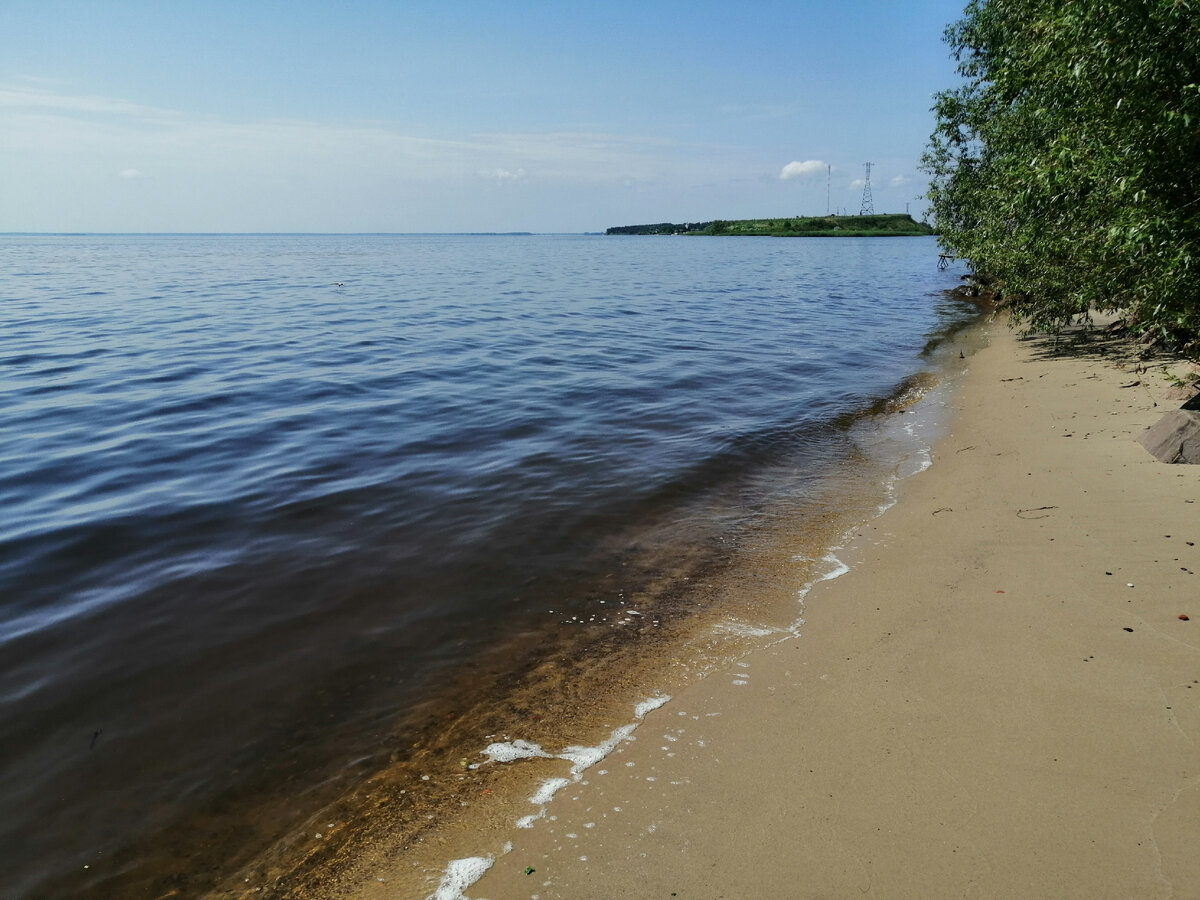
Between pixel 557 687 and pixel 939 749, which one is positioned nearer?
pixel 939 749

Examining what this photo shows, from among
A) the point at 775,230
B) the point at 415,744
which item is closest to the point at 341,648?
the point at 415,744

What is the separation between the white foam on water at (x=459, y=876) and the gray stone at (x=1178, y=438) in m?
9.09

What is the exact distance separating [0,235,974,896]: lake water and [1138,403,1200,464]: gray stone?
411 cm

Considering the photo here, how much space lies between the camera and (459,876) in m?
3.72

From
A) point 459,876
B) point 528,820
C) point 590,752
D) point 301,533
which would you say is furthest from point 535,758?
point 301,533

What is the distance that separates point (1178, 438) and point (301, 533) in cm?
1047

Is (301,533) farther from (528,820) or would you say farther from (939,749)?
(939,749)

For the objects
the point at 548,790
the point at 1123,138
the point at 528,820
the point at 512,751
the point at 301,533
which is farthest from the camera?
the point at 301,533

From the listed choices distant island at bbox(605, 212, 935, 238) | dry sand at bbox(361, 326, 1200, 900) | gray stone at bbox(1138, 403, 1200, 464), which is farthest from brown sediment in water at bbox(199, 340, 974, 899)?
distant island at bbox(605, 212, 935, 238)

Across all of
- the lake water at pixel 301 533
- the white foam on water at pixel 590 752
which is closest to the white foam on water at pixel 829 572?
the lake water at pixel 301 533

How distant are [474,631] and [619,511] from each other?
319cm

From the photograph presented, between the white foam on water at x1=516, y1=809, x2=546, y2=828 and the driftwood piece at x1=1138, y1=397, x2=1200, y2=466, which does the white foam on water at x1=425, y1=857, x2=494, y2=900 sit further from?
the driftwood piece at x1=1138, y1=397, x2=1200, y2=466

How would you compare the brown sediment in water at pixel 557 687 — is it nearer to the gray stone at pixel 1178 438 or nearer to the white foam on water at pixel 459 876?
the white foam on water at pixel 459 876

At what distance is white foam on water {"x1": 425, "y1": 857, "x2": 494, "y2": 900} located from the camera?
3.61 meters
